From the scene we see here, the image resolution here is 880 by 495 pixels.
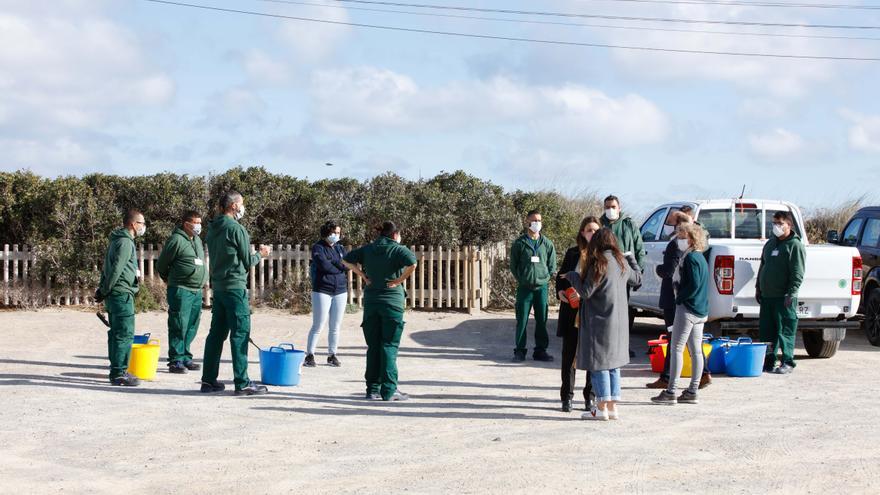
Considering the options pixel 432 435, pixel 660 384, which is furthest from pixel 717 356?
pixel 432 435

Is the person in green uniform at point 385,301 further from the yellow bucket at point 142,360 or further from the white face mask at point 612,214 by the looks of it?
the white face mask at point 612,214

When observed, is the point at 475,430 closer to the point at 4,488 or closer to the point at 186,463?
the point at 186,463

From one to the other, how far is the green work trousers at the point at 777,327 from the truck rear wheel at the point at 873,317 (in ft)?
12.6

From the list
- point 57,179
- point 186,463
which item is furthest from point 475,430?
point 57,179

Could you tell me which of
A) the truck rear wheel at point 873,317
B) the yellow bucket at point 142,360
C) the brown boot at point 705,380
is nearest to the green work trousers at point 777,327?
the brown boot at point 705,380

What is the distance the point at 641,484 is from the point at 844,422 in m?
3.30

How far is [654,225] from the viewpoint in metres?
16.5

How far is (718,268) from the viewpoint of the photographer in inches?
523

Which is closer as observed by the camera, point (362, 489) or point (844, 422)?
point (362, 489)

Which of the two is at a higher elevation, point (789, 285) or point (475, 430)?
point (789, 285)

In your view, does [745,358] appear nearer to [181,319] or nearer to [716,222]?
[716,222]

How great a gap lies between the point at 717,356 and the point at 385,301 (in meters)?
4.33

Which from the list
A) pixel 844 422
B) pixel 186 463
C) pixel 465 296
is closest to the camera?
pixel 186 463

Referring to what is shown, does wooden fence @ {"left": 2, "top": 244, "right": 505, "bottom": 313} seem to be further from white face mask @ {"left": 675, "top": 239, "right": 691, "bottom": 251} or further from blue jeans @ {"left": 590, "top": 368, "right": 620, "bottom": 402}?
blue jeans @ {"left": 590, "top": 368, "right": 620, "bottom": 402}
